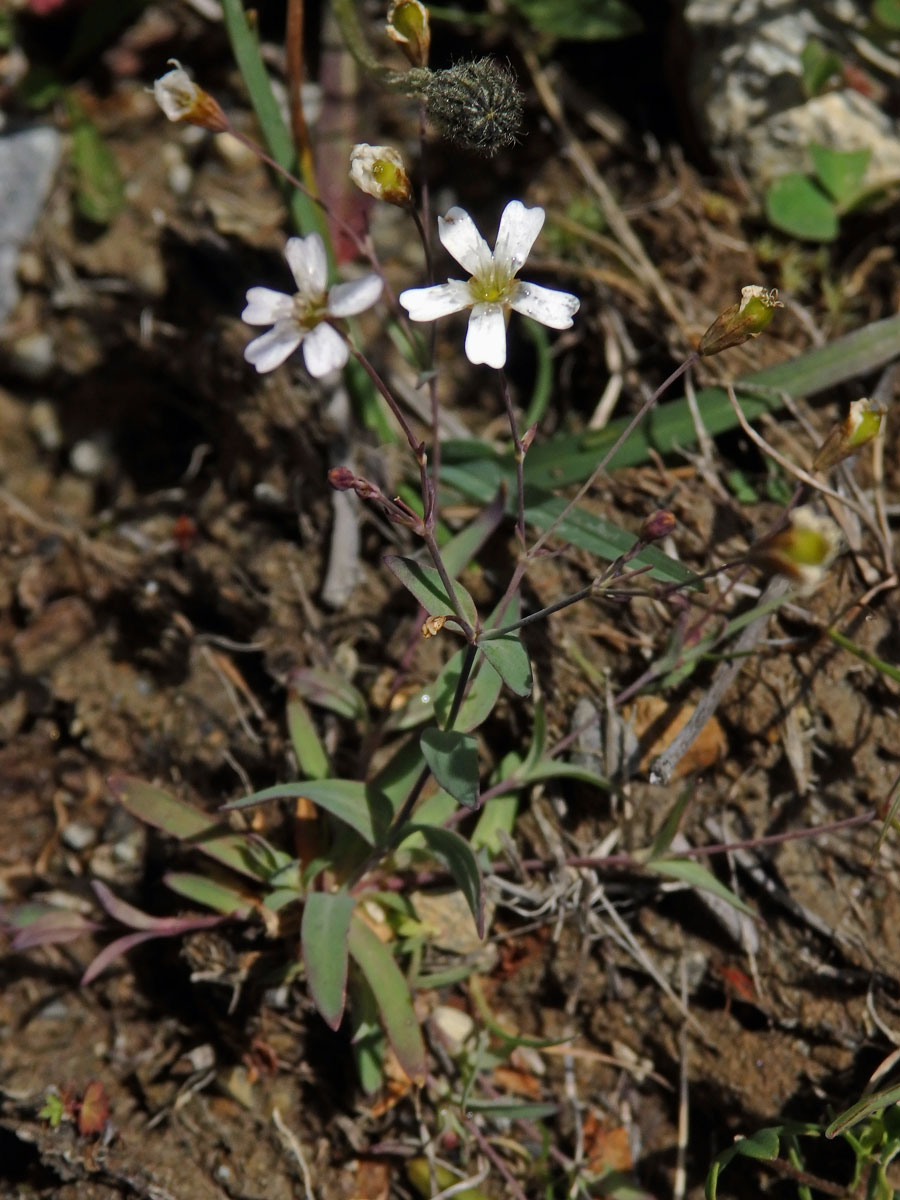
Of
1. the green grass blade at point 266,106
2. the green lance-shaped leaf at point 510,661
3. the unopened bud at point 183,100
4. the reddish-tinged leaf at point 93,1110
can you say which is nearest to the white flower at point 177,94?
the unopened bud at point 183,100

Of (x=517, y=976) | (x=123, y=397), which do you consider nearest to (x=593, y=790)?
(x=517, y=976)

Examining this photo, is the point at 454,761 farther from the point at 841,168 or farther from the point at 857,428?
the point at 841,168

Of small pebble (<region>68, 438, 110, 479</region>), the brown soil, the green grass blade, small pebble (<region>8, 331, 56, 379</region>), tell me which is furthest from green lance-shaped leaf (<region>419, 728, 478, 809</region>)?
small pebble (<region>8, 331, 56, 379</region>)

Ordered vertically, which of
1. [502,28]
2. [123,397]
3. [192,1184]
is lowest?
[192,1184]

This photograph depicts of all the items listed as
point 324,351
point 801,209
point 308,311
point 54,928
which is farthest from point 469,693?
point 801,209

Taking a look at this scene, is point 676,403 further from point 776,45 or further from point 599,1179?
point 599,1179

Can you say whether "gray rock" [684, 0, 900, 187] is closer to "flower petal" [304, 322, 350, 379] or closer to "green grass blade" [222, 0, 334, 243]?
"green grass blade" [222, 0, 334, 243]
